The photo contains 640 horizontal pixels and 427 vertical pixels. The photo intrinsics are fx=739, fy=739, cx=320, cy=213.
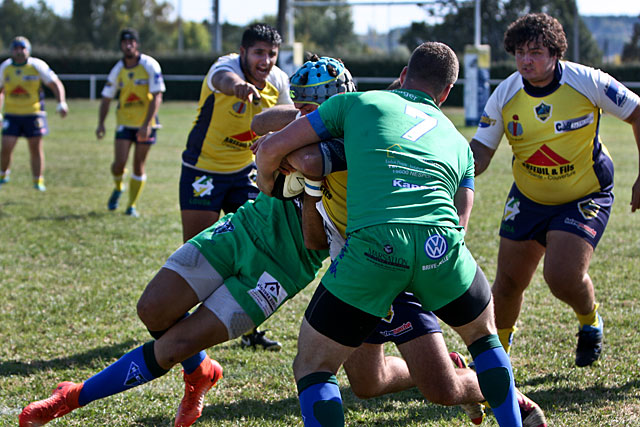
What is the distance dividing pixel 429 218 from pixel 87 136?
1856 cm

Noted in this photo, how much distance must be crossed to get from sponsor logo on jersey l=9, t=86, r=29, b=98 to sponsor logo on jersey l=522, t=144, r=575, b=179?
975cm

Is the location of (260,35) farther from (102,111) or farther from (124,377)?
(102,111)

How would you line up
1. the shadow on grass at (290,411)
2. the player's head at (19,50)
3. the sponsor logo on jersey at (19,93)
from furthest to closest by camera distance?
the sponsor logo on jersey at (19,93), the player's head at (19,50), the shadow on grass at (290,411)

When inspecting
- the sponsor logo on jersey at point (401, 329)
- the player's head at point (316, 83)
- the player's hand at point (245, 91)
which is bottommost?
the sponsor logo on jersey at point (401, 329)

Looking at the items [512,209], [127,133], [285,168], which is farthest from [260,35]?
[127,133]

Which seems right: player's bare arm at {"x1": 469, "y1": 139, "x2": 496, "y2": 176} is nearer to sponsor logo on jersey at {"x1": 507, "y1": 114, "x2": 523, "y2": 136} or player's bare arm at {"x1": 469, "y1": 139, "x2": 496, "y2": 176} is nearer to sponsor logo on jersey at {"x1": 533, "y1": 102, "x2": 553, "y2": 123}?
sponsor logo on jersey at {"x1": 507, "y1": 114, "x2": 523, "y2": 136}

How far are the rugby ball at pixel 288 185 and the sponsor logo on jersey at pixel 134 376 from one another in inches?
45.3

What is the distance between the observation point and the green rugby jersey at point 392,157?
9.64 ft

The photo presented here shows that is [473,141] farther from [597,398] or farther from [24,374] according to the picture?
[24,374]

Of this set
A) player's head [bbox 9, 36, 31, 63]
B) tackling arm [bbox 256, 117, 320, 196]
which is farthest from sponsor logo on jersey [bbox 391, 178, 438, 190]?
player's head [bbox 9, 36, 31, 63]

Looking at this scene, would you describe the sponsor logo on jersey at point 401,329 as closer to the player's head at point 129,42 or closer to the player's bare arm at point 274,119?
the player's bare arm at point 274,119

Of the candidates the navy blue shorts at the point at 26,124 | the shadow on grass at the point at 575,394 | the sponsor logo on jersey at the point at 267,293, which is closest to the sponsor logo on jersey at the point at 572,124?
the shadow on grass at the point at 575,394

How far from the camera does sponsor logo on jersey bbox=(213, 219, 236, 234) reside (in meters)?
3.95

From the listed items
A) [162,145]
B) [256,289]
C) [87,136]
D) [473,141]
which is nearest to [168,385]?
[256,289]
